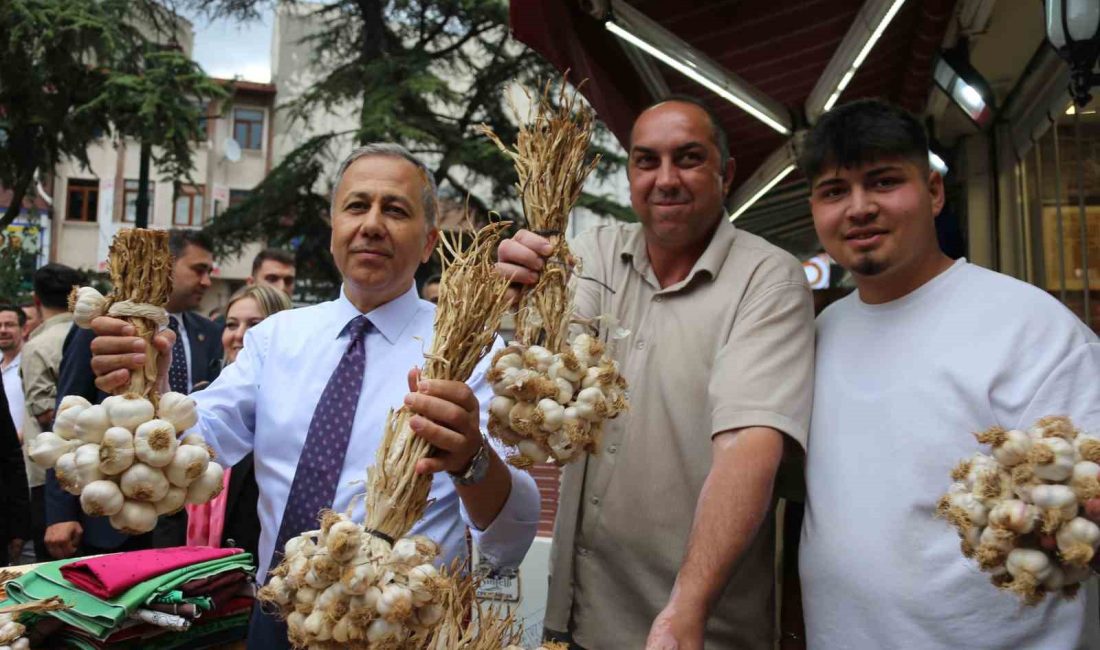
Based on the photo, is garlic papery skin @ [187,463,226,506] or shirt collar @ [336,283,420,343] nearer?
garlic papery skin @ [187,463,226,506]

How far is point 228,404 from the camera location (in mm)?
2242

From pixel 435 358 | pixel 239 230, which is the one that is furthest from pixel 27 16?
pixel 435 358

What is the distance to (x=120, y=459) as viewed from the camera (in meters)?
1.61

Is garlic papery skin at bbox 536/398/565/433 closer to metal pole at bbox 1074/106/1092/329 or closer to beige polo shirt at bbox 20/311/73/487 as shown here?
metal pole at bbox 1074/106/1092/329

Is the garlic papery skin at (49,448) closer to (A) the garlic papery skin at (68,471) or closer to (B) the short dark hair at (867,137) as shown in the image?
(A) the garlic papery skin at (68,471)

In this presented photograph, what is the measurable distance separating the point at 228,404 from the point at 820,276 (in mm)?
10155

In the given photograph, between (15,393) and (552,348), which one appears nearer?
(552,348)

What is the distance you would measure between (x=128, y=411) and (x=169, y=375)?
2.15 m

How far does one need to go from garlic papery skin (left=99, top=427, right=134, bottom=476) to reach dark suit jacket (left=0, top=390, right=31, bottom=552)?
7.48ft

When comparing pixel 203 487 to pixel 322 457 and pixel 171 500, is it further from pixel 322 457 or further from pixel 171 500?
pixel 322 457

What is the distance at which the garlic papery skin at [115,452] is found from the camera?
1.60 meters

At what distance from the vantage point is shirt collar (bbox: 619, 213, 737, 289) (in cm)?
221

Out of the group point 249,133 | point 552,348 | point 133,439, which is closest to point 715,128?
point 552,348

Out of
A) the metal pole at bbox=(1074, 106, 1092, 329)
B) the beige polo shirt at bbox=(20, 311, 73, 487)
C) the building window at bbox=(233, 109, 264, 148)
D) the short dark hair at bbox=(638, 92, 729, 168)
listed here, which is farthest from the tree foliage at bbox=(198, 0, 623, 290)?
the building window at bbox=(233, 109, 264, 148)
